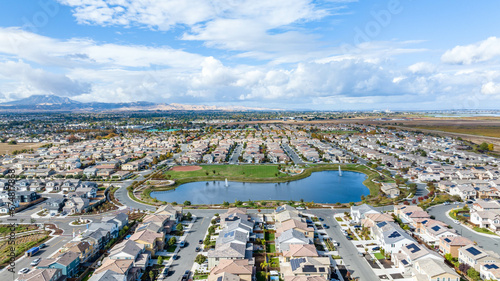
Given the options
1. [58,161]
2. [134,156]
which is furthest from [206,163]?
[58,161]

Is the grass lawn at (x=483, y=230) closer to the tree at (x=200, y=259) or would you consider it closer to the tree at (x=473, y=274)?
the tree at (x=473, y=274)

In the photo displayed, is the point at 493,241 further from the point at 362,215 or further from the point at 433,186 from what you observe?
the point at 433,186

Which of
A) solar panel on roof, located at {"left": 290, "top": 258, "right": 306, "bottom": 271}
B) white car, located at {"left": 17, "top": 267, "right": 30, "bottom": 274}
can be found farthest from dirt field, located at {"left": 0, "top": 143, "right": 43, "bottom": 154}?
solar panel on roof, located at {"left": 290, "top": 258, "right": 306, "bottom": 271}

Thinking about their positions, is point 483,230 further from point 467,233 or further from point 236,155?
point 236,155

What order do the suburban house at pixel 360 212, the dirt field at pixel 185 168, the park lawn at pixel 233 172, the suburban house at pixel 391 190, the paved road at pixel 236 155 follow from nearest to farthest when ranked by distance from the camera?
1. the suburban house at pixel 360 212
2. the suburban house at pixel 391 190
3. the park lawn at pixel 233 172
4. the dirt field at pixel 185 168
5. the paved road at pixel 236 155

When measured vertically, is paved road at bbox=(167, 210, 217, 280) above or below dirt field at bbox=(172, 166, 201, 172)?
below

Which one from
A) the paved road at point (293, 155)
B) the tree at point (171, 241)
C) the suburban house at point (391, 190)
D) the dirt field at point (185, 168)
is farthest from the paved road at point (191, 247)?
the paved road at point (293, 155)

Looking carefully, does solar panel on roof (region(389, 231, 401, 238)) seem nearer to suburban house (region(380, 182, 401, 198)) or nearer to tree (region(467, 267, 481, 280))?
tree (region(467, 267, 481, 280))

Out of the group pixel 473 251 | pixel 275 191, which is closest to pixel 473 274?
pixel 473 251
